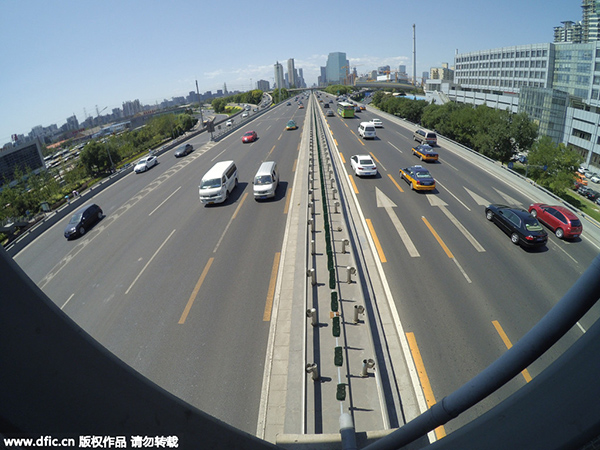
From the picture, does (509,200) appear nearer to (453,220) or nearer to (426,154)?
(453,220)

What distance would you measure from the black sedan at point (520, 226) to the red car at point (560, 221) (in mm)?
2148

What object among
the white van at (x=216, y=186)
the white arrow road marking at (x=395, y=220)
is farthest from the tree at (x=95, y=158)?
the white arrow road marking at (x=395, y=220)

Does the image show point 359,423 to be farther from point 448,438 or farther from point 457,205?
point 457,205

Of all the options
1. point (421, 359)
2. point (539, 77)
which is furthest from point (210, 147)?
point (539, 77)

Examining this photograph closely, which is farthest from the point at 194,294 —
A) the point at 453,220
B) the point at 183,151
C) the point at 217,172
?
the point at 183,151

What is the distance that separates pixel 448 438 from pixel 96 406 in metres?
2.89

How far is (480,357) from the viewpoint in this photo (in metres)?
9.12

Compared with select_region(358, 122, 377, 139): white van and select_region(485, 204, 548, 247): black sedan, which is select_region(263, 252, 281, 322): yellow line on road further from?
select_region(358, 122, 377, 139): white van

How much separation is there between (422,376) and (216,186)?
1745 cm

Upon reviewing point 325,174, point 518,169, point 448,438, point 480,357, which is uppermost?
point 448,438

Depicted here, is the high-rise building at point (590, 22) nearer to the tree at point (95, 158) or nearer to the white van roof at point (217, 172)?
the white van roof at point (217, 172)

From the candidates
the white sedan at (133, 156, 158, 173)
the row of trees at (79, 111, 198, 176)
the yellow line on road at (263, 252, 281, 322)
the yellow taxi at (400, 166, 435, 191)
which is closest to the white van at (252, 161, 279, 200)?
the yellow line on road at (263, 252, 281, 322)

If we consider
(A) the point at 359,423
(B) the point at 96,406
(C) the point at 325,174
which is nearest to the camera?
(B) the point at 96,406

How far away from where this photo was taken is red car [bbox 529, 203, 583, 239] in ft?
52.3
